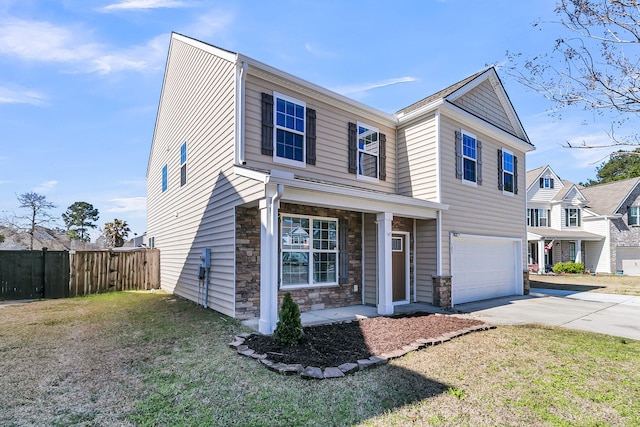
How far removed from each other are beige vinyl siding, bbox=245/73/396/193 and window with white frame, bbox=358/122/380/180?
0.21 metres

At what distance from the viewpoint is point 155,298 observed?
1058 cm

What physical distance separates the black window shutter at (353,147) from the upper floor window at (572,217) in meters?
23.2

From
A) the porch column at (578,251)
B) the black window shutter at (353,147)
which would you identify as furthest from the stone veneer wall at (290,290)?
the porch column at (578,251)

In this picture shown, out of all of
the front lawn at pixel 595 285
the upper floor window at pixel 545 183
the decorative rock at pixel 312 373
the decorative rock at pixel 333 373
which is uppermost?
the upper floor window at pixel 545 183

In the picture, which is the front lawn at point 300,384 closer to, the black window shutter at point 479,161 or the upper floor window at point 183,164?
the upper floor window at point 183,164

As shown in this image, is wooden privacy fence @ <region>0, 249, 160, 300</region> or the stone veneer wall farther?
wooden privacy fence @ <region>0, 249, 160, 300</region>

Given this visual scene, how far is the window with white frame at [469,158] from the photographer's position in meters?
10.6

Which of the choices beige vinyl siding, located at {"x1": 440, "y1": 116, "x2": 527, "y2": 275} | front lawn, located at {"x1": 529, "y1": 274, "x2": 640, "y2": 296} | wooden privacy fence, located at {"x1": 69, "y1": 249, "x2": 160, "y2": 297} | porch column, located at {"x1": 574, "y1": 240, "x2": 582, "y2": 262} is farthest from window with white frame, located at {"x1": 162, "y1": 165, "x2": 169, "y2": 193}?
porch column, located at {"x1": 574, "y1": 240, "x2": 582, "y2": 262}

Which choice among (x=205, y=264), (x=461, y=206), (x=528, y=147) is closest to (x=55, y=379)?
(x=205, y=264)

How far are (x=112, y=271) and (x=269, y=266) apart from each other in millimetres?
9161

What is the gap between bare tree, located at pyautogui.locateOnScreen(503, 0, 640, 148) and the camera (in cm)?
511

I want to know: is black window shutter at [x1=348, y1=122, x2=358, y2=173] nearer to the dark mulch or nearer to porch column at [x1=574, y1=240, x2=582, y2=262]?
the dark mulch

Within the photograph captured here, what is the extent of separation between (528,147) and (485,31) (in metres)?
6.88

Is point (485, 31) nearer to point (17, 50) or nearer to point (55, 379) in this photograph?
point (55, 379)
